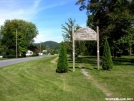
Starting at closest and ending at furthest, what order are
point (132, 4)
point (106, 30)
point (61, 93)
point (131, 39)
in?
point (61, 93), point (132, 4), point (106, 30), point (131, 39)

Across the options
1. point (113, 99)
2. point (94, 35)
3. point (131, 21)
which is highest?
point (131, 21)

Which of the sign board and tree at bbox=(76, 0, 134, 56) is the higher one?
tree at bbox=(76, 0, 134, 56)

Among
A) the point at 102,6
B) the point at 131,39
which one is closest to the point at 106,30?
the point at 102,6

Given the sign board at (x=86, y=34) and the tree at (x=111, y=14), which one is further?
the tree at (x=111, y=14)

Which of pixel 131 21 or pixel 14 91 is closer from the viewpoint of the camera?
pixel 14 91

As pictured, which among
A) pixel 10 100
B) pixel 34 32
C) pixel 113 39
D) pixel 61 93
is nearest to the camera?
pixel 10 100

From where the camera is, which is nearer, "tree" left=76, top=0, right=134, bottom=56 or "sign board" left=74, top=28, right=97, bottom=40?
"sign board" left=74, top=28, right=97, bottom=40

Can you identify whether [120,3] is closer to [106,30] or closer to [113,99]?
[106,30]

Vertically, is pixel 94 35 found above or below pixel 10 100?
above

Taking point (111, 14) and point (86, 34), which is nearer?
point (86, 34)

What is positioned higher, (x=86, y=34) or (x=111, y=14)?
(x=111, y=14)

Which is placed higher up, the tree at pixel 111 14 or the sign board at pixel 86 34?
the tree at pixel 111 14

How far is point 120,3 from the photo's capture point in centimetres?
2616

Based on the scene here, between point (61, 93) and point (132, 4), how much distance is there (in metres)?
17.5
